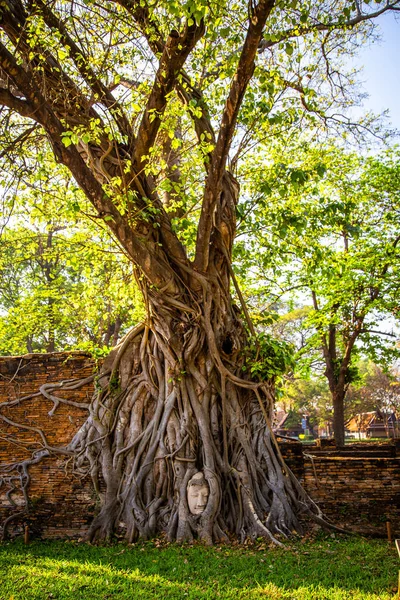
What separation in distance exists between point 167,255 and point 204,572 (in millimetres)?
3584

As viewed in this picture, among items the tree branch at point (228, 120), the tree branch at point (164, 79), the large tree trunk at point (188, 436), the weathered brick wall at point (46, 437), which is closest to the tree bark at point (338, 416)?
the large tree trunk at point (188, 436)

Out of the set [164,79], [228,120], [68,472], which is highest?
[164,79]

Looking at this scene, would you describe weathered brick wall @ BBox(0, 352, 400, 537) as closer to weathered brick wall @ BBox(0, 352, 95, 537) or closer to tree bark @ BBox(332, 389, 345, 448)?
weathered brick wall @ BBox(0, 352, 95, 537)

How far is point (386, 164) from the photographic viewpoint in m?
13.2

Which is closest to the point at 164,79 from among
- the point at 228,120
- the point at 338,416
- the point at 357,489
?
the point at 228,120

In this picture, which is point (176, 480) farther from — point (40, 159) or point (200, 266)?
point (40, 159)

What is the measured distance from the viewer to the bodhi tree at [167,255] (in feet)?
18.7

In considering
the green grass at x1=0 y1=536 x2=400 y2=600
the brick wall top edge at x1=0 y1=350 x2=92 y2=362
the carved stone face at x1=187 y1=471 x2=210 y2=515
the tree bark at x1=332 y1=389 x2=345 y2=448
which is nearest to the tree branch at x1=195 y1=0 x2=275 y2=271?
the brick wall top edge at x1=0 y1=350 x2=92 y2=362

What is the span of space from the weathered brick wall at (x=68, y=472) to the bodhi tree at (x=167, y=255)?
360 millimetres

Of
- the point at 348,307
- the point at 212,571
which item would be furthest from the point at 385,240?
the point at 212,571

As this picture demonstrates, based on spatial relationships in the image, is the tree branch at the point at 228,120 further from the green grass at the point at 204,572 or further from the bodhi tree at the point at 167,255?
the green grass at the point at 204,572

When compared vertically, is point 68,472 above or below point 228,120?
below

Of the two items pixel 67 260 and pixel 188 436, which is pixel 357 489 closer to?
pixel 188 436

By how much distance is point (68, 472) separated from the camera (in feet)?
23.2
